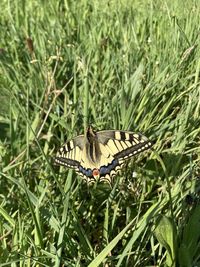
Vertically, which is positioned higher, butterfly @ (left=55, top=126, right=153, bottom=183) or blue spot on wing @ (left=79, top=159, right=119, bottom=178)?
butterfly @ (left=55, top=126, right=153, bottom=183)

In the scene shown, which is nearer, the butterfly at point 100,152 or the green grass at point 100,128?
the green grass at point 100,128

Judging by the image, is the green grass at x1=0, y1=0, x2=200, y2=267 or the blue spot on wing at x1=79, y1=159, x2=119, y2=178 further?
the blue spot on wing at x1=79, y1=159, x2=119, y2=178

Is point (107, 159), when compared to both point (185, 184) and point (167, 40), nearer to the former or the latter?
point (185, 184)

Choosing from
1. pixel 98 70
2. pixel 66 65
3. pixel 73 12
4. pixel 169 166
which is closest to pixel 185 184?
pixel 169 166

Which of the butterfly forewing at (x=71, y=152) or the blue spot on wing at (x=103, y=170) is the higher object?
the butterfly forewing at (x=71, y=152)
